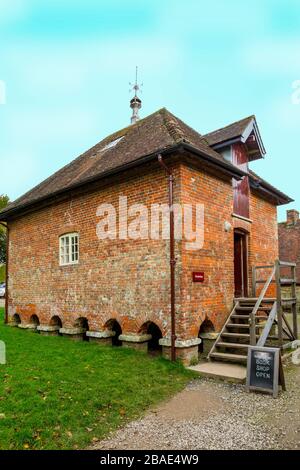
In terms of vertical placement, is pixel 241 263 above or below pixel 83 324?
above

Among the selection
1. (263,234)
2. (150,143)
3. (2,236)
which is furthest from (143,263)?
(2,236)

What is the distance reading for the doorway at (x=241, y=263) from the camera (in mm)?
11539

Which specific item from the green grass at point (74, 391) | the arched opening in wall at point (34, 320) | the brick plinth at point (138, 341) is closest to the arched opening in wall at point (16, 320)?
the arched opening in wall at point (34, 320)

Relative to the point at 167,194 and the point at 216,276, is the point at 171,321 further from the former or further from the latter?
the point at 167,194

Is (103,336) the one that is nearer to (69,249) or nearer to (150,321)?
(150,321)

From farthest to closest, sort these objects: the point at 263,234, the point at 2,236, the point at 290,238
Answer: the point at 2,236 → the point at 290,238 → the point at 263,234

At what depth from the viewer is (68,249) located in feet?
40.0

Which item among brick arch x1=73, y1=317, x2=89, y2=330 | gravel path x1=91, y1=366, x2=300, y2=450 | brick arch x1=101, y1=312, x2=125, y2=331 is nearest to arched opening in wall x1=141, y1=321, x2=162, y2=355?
brick arch x1=101, y1=312, x2=125, y2=331

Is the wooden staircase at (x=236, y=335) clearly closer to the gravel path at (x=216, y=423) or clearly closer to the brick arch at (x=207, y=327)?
the brick arch at (x=207, y=327)

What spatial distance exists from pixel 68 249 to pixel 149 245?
4051mm

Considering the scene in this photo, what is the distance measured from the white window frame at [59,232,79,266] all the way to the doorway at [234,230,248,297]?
5049 mm

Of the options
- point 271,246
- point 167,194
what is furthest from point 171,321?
point 271,246

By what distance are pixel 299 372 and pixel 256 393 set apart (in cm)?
208

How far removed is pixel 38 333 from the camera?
13148 mm
